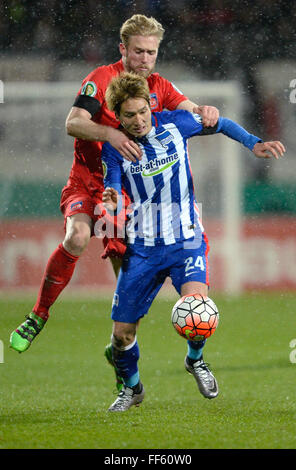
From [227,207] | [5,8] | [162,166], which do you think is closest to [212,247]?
[227,207]

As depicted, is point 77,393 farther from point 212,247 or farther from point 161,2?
point 161,2

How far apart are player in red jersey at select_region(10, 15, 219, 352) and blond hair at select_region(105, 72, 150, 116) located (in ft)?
0.70

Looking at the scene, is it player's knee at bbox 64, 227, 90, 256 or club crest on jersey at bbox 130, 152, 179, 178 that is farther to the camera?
player's knee at bbox 64, 227, 90, 256

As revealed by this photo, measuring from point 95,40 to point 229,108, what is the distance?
2.72 metres

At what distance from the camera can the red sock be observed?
17.0 feet

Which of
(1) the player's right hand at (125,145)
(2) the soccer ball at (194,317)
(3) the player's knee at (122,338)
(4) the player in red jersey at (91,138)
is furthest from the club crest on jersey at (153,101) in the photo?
(3) the player's knee at (122,338)

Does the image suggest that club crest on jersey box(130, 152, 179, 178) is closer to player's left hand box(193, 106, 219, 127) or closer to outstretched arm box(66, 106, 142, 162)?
outstretched arm box(66, 106, 142, 162)

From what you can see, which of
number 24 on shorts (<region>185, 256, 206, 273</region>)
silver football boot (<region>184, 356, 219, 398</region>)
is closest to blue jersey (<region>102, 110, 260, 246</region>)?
number 24 on shorts (<region>185, 256, 206, 273</region>)

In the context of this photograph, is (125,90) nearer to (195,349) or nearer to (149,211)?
(149,211)

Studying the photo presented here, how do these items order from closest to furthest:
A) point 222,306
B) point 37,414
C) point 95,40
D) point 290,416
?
point 290,416 → point 37,414 → point 222,306 → point 95,40

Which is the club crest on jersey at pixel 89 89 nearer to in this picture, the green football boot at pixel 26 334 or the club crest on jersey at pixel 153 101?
the club crest on jersey at pixel 153 101

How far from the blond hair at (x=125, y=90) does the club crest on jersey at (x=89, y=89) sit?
0.46 m

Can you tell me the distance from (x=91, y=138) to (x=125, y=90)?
18.1 inches

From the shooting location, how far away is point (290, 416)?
4328mm
